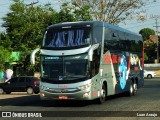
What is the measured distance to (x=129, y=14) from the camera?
4997cm

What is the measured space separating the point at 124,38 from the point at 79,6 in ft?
79.3

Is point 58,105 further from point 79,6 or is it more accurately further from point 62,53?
point 79,6

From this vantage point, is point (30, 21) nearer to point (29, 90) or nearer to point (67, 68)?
point (29, 90)

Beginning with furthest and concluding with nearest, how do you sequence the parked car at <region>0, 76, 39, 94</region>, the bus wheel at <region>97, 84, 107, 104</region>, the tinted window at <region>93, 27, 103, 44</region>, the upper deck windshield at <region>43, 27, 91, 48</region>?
the parked car at <region>0, 76, 39, 94</region>, the bus wheel at <region>97, 84, 107, 104</region>, the tinted window at <region>93, 27, 103, 44</region>, the upper deck windshield at <region>43, 27, 91, 48</region>

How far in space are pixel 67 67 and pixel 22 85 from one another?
15715 mm

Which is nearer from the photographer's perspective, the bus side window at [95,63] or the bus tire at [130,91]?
the bus side window at [95,63]

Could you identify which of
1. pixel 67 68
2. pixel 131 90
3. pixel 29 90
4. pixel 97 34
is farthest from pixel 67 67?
pixel 29 90

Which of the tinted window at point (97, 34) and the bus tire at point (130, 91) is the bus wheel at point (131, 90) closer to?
the bus tire at point (130, 91)

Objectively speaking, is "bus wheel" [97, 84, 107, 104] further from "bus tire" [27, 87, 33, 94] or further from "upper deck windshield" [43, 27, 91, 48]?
"bus tire" [27, 87, 33, 94]

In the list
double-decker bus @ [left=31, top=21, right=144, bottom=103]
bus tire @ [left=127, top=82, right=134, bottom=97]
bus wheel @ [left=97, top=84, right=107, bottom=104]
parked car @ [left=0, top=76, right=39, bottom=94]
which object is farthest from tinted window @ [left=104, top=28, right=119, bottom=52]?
parked car @ [left=0, top=76, right=39, bottom=94]

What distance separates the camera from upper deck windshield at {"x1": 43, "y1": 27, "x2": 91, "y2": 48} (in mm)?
19719

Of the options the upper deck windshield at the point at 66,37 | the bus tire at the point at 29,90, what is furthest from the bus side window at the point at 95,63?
the bus tire at the point at 29,90

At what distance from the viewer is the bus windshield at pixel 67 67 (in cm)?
1941

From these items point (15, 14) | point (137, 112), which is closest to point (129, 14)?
point (15, 14)
